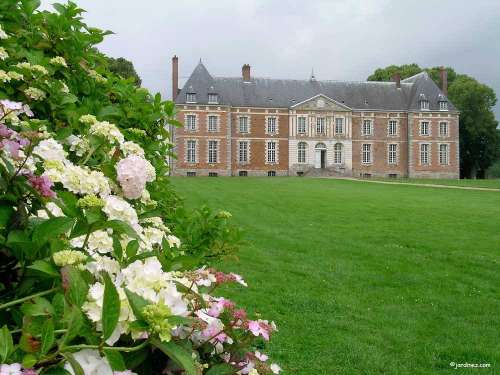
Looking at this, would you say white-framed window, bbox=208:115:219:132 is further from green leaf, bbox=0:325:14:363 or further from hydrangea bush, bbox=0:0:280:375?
green leaf, bbox=0:325:14:363

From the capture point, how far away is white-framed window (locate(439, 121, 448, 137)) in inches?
1816

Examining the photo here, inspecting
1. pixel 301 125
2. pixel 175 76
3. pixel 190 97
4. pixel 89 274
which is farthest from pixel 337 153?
pixel 89 274

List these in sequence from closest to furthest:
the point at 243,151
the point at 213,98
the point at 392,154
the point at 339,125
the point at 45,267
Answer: the point at 45,267
the point at 213,98
the point at 243,151
the point at 339,125
the point at 392,154

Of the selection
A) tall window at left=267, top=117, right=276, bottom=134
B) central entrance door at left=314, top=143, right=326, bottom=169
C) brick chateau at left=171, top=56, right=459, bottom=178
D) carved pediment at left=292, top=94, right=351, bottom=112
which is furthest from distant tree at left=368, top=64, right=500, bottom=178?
tall window at left=267, top=117, right=276, bottom=134

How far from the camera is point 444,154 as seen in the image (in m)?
47.0

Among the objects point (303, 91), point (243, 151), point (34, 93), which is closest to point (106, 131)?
point (34, 93)

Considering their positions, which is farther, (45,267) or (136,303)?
(45,267)

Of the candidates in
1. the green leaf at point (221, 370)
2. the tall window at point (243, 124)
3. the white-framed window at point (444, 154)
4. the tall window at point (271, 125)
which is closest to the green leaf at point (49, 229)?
the green leaf at point (221, 370)

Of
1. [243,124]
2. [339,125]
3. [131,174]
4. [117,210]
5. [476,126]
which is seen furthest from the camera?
[476,126]

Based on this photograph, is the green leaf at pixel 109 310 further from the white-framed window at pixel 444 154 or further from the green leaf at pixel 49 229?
the white-framed window at pixel 444 154

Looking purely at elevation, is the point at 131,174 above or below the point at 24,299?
above

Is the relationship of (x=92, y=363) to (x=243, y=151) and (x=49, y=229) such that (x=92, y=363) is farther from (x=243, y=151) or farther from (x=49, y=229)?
(x=243, y=151)

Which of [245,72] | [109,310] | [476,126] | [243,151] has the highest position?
[245,72]

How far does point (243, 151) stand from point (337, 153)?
8.81 metres
